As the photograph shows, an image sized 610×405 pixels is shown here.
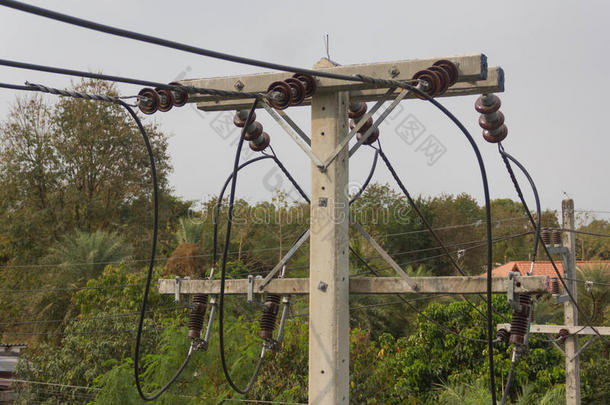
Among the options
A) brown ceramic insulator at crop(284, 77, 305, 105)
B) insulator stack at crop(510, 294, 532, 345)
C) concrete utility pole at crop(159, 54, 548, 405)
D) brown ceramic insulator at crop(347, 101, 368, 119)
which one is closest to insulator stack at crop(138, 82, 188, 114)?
concrete utility pole at crop(159, 54, 548, 405)

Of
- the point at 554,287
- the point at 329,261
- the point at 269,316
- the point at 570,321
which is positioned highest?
the point at 329,261

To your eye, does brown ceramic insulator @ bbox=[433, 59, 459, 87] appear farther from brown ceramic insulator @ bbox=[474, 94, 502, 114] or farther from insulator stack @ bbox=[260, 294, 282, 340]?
insulator stack @ bbox=[260, 294, 282, 340]

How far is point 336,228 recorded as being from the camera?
4094 mm

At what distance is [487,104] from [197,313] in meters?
2.45

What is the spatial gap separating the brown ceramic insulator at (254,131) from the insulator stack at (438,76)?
1576 mm

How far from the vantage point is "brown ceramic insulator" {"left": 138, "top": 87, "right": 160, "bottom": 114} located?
4.30 m

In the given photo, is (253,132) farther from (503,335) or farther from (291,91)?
(503,335)

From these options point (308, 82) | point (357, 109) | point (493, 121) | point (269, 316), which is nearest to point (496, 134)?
point (493, 121)

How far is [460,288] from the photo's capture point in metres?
3.86

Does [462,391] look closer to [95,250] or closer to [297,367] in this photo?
[297,367]

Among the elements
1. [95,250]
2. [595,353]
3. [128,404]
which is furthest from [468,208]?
[128,404]

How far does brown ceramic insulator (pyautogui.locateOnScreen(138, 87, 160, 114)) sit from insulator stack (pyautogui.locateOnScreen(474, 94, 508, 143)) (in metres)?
2.09

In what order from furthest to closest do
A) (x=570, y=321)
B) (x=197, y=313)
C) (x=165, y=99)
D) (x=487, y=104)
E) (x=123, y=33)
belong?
(x=570, y=321), (x=197, y=313), (x=487, y=104), (x=165, y=99), (x=123, y=33)

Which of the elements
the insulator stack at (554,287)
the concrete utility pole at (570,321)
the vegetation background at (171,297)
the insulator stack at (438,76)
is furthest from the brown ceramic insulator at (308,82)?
the concrete utility pole at (570,321)
